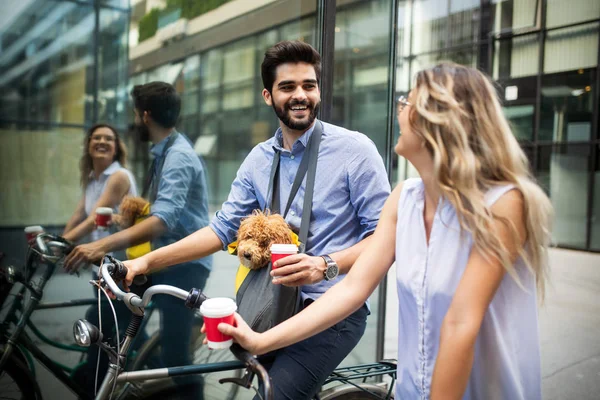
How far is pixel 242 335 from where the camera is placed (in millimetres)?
1430

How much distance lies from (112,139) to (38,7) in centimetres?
88

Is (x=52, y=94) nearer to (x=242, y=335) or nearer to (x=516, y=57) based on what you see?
(x=242, y=335)

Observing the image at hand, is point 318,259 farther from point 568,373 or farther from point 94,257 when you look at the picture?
point 568,373

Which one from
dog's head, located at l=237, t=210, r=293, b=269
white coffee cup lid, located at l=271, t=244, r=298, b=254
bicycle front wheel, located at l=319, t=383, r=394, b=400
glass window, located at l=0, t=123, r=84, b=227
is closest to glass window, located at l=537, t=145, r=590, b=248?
bicycle front wheel, located at l=319, t=383, r=394, b=400

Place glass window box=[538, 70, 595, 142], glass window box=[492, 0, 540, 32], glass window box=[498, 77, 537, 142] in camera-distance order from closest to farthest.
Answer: glass window box=[492, 0, 540, 32] → glass window box=[538, 70, 595, 142] → glass window box=[498, 77, 537, 142]

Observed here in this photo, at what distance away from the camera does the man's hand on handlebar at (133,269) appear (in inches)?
78.0

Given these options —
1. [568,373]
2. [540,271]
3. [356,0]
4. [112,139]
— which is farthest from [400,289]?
[568,373]

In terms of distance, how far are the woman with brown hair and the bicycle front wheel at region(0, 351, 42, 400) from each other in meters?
0.81

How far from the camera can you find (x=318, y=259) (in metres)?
1.92

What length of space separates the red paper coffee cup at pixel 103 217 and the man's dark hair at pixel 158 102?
2.17ft

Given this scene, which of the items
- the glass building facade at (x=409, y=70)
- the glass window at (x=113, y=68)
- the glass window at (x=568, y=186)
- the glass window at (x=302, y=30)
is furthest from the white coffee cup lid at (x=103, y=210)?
the glass window at (x=568, y=186)

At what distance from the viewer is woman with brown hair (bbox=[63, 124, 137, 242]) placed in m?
3.27

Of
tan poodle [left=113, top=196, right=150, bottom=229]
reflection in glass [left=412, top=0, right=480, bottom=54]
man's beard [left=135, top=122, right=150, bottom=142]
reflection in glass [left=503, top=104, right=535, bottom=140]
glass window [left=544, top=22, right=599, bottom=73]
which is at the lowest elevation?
tan poodle [left=113, top=196, right=150, bottom=229]

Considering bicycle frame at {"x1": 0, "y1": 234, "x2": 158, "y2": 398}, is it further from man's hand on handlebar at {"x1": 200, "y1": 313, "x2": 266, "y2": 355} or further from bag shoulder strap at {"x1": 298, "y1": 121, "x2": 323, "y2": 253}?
→ man's hand on handlebar at {"x1": 200, "y1": 313, "x2": 266, "y2": 355}
